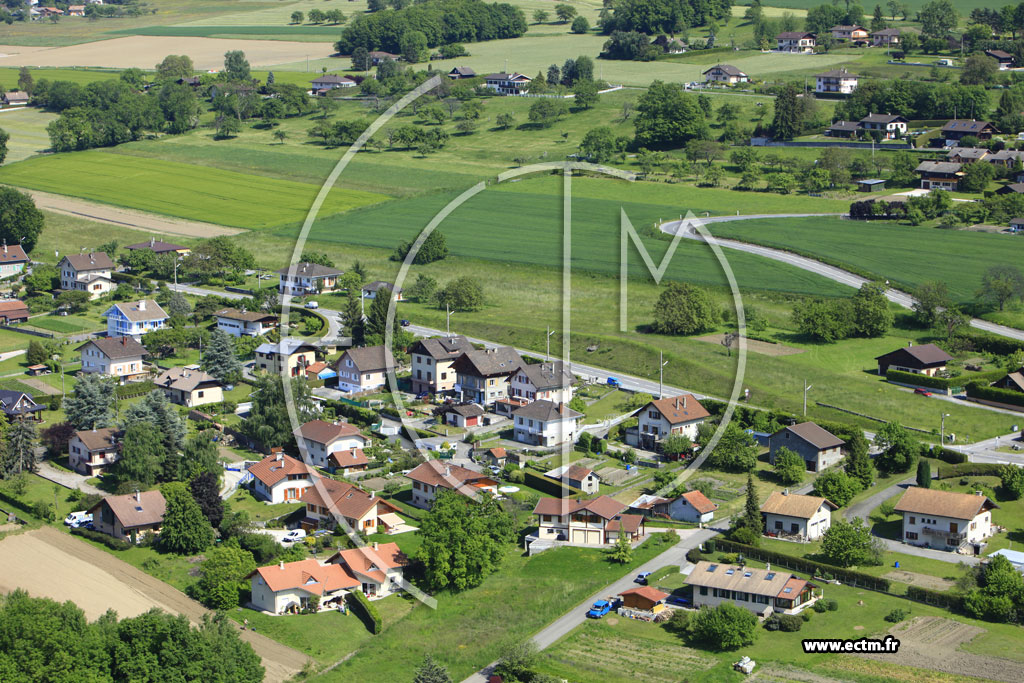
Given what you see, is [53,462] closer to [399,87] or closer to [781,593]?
[781,593]

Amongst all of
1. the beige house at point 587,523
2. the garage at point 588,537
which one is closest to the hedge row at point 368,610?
the beige house at point 587,523

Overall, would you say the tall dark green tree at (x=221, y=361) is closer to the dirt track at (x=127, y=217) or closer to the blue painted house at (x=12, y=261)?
the blue painted house at (x=12, y=261)

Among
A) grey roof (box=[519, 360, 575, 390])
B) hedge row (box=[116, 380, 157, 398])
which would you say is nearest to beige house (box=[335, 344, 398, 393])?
grey roof (box=[519, 360, 575, 390])

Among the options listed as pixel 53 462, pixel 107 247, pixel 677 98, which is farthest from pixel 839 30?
pixel 53 462

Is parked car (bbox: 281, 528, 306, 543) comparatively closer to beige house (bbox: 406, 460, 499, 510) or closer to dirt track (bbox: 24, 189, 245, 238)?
beige house (bbox: 406, 460, 499, 510)

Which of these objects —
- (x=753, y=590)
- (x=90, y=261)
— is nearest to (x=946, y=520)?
(x=753, y=590)
